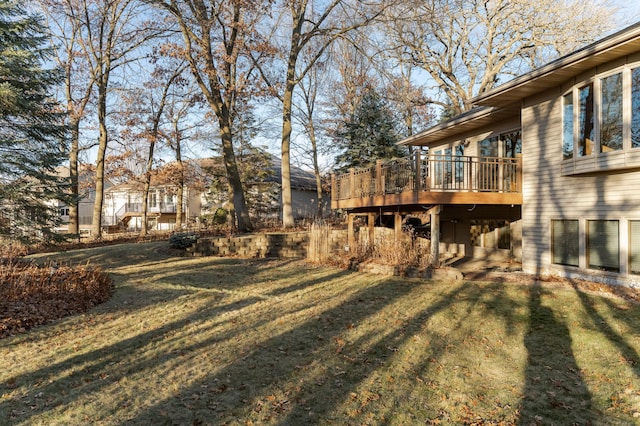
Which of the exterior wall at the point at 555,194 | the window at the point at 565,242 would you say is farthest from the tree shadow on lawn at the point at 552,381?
the window at the point at 565,242

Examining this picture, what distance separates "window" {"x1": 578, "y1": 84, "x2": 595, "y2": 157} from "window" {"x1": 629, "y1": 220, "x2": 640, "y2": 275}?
5.57 feet

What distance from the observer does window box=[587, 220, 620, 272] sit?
828 centimetres

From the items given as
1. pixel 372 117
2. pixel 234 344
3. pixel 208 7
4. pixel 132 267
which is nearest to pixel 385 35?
pixel 372 117

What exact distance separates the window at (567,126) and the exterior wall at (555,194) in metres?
0.14

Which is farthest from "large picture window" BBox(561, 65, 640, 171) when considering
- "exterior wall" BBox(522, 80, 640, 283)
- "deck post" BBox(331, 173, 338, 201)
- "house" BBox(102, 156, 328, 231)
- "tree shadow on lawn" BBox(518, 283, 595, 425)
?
"house" BBox(102, 156, 328, 231)

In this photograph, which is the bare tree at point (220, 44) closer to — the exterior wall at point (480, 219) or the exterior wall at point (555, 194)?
the exterior wall at point (480, 219)

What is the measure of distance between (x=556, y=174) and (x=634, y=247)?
2350mm

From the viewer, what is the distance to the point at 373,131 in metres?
22.5

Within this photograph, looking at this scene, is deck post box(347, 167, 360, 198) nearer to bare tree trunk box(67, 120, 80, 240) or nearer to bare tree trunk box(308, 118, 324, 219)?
bare tree trunk box(67, 120, 80, 240)

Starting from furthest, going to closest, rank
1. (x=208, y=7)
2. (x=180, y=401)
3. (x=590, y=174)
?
(x=208, y=7), (x=590, y=174), (x=180, y=401)

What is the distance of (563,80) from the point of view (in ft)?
30.0

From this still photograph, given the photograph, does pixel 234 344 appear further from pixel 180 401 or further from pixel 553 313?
pixel 553 313

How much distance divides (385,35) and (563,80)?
1539 centimetres

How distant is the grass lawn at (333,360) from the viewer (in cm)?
367
